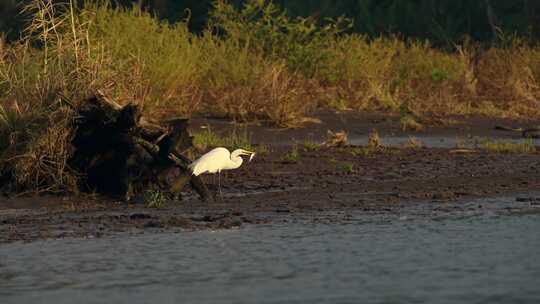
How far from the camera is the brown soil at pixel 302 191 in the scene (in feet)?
33.4

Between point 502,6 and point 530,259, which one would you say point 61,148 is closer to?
point 530,259

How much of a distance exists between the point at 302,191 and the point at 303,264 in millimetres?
3397

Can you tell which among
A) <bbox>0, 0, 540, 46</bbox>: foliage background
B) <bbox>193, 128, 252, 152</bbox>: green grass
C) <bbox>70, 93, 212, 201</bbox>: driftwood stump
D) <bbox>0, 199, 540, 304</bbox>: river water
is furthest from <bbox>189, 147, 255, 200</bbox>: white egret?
<bbox>0, 0, 540, 46</bbox>: foliage background

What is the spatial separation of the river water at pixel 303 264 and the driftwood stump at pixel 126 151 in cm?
133

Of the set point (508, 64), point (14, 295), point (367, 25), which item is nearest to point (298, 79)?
point (508, 64)

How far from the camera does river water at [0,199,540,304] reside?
24.9 feet

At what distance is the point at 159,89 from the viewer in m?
16.8

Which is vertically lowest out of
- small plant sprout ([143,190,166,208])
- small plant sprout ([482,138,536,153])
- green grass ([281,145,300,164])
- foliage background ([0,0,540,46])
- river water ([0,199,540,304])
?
river water ([0,199,540,304])

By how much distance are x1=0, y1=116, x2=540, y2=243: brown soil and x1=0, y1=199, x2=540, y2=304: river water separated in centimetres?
41

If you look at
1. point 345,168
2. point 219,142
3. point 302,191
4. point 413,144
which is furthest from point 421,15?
point 302,191

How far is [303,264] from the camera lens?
8.59m

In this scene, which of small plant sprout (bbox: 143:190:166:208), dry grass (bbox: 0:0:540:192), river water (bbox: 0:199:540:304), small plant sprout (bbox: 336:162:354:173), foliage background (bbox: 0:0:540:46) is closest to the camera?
river water (bbox: 0:199:540:304)

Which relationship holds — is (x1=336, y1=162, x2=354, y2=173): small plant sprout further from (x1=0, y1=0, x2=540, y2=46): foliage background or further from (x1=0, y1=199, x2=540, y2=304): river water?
(x1=0, y1=0, x2=540, y2=46): foliage background

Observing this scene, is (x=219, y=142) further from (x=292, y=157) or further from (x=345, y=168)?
(x=345, y=168)
